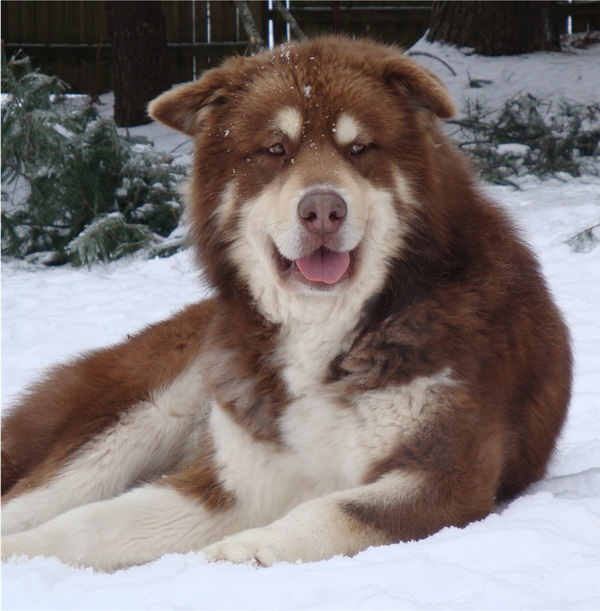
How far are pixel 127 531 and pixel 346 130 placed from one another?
5.68 ft

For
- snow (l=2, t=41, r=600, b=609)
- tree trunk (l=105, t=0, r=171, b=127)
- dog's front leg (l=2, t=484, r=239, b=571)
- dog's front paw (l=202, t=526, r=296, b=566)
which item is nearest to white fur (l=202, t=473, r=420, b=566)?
dog's front paw (l=202, t=526, r=296, b=566)

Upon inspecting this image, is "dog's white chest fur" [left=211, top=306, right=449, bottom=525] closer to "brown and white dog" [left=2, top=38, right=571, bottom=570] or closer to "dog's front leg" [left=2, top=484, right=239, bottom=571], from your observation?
"brown and white dog" [left=2, top=38, right=571, bottom=570]

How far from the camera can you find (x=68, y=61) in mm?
13555

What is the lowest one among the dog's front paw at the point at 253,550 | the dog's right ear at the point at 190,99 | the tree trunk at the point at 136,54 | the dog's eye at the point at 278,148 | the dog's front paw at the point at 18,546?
the dog's front paw at the point at 18,546

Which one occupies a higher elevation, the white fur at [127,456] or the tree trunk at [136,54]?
the tree trunk at [136,54]

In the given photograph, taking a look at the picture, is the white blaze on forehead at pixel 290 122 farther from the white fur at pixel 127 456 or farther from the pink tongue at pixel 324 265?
the white fur at pixel 127 456

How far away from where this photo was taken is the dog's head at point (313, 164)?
119 inches

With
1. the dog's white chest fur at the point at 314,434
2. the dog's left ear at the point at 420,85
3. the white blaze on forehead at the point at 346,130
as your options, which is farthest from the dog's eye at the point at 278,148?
the dog's white chest fur at the point at 314,434

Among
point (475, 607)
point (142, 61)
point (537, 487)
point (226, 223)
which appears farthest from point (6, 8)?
point (475, 607)

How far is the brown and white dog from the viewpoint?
289cm

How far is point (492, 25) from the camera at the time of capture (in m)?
10.7

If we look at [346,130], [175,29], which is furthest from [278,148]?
[175,29]

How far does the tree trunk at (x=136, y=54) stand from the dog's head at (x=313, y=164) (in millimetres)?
7860

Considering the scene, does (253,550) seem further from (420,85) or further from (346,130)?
(420,85)
